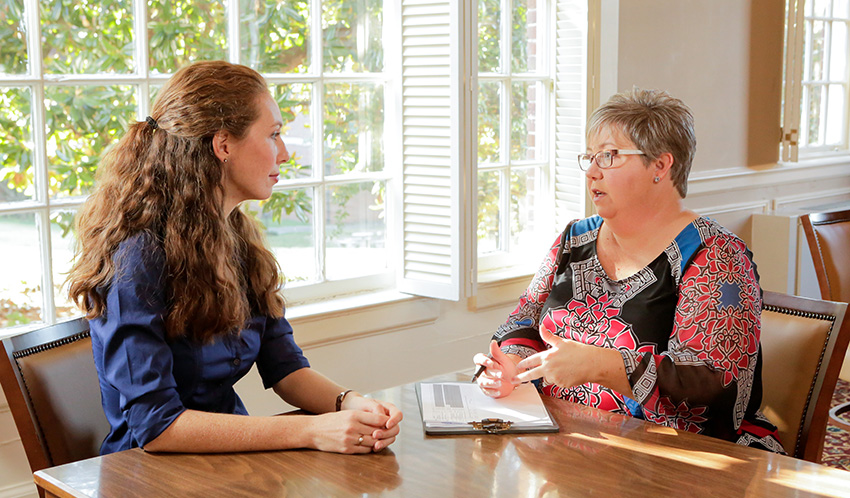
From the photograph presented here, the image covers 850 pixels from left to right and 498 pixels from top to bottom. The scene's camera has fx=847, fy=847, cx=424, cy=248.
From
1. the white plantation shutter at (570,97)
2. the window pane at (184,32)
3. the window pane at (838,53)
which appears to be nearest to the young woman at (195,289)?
the window pane at (184,32)

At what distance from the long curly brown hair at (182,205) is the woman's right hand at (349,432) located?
12.4 inches

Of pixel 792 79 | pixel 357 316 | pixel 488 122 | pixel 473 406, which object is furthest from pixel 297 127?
pixel 792 79

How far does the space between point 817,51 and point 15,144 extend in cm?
447

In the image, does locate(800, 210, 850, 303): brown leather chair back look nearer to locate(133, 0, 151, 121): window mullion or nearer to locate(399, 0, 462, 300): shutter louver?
locate(399, 0, 462, 300): shutter louver

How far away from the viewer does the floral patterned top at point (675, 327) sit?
1.75 meters

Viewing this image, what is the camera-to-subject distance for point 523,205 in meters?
3.66

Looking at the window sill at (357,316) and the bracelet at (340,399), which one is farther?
the window sill at (357,316)

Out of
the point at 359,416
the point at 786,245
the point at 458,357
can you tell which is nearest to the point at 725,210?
the point at 786,245

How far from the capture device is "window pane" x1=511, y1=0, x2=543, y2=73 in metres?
3.51

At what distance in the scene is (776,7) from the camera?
455 cm

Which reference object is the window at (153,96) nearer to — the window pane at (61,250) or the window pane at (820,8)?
the window pane at (61,250)

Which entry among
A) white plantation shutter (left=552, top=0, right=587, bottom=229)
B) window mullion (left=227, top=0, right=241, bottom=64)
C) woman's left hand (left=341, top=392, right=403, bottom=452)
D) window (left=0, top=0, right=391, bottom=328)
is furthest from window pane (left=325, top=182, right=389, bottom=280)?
woman's left hand (left=341, top=392, right=403, bottom=452)

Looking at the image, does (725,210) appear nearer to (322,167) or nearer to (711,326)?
(322,167)

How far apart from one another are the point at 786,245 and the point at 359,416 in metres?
3.60
